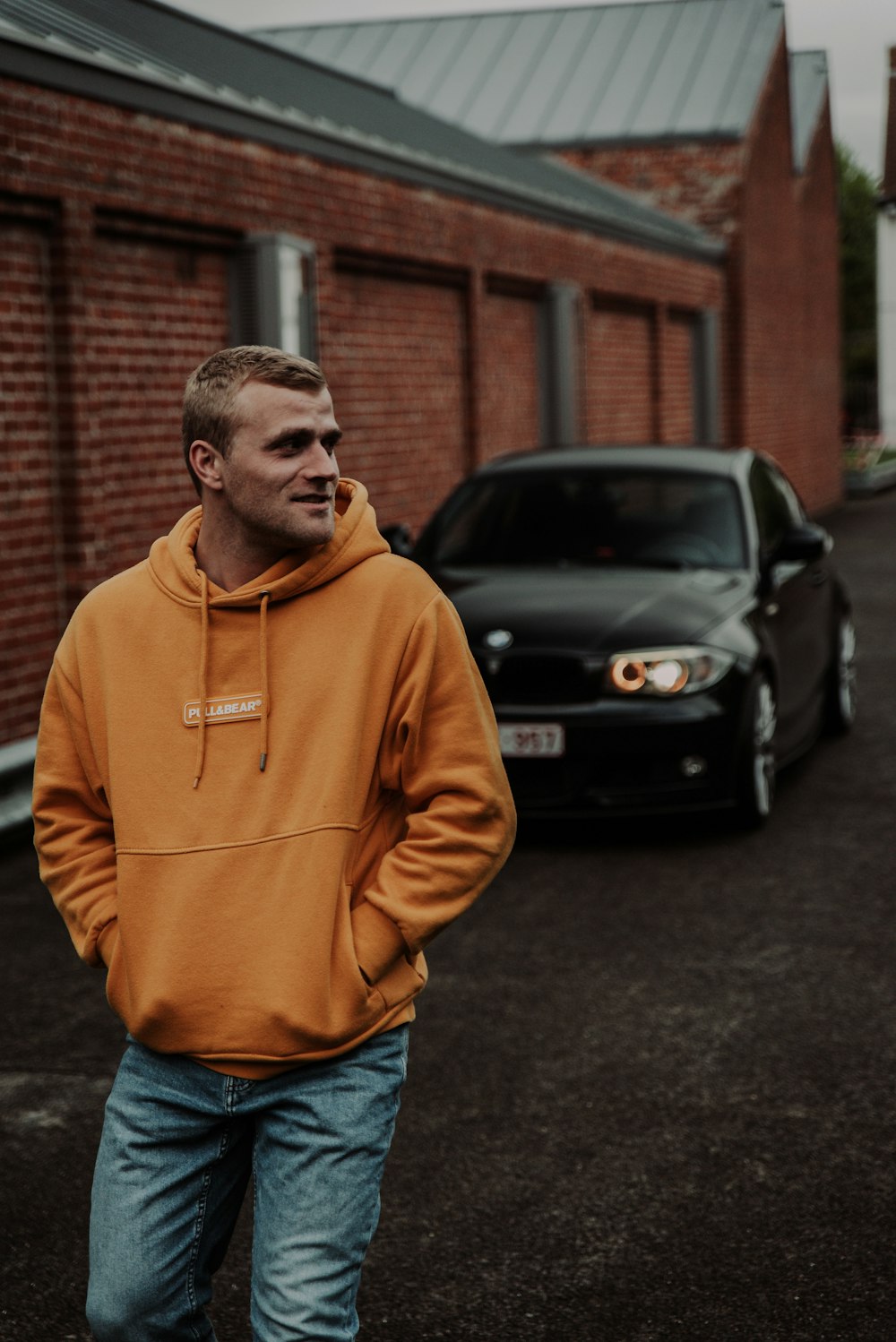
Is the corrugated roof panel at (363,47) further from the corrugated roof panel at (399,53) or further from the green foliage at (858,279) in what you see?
the green foliage at (858,279)

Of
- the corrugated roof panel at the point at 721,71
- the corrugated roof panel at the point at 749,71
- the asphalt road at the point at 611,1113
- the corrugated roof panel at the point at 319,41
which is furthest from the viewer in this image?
the corrugated roof panel at the point at 319,41

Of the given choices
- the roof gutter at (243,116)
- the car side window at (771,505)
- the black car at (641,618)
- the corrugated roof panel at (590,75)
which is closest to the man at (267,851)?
the black car at (641,618)

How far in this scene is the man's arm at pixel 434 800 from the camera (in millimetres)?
2578

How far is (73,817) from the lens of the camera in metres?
2.74

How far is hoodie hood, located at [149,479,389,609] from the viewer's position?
102 inches

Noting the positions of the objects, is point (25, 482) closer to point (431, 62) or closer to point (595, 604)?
point (595, 604)

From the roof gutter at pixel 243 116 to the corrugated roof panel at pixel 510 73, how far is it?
10.6m

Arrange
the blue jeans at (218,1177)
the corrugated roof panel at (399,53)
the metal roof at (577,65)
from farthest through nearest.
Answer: the corrugated roof panel at (399,53)
the metal roof at (577,65)
the blue jeans at (218,1177)

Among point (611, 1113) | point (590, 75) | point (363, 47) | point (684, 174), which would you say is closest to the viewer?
point (611, 1113)

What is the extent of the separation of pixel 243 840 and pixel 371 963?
250mm

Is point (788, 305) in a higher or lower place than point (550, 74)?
lower

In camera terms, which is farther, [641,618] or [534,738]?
[641,618]

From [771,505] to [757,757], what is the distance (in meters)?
1.87

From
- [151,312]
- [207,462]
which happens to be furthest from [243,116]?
[207,462]
